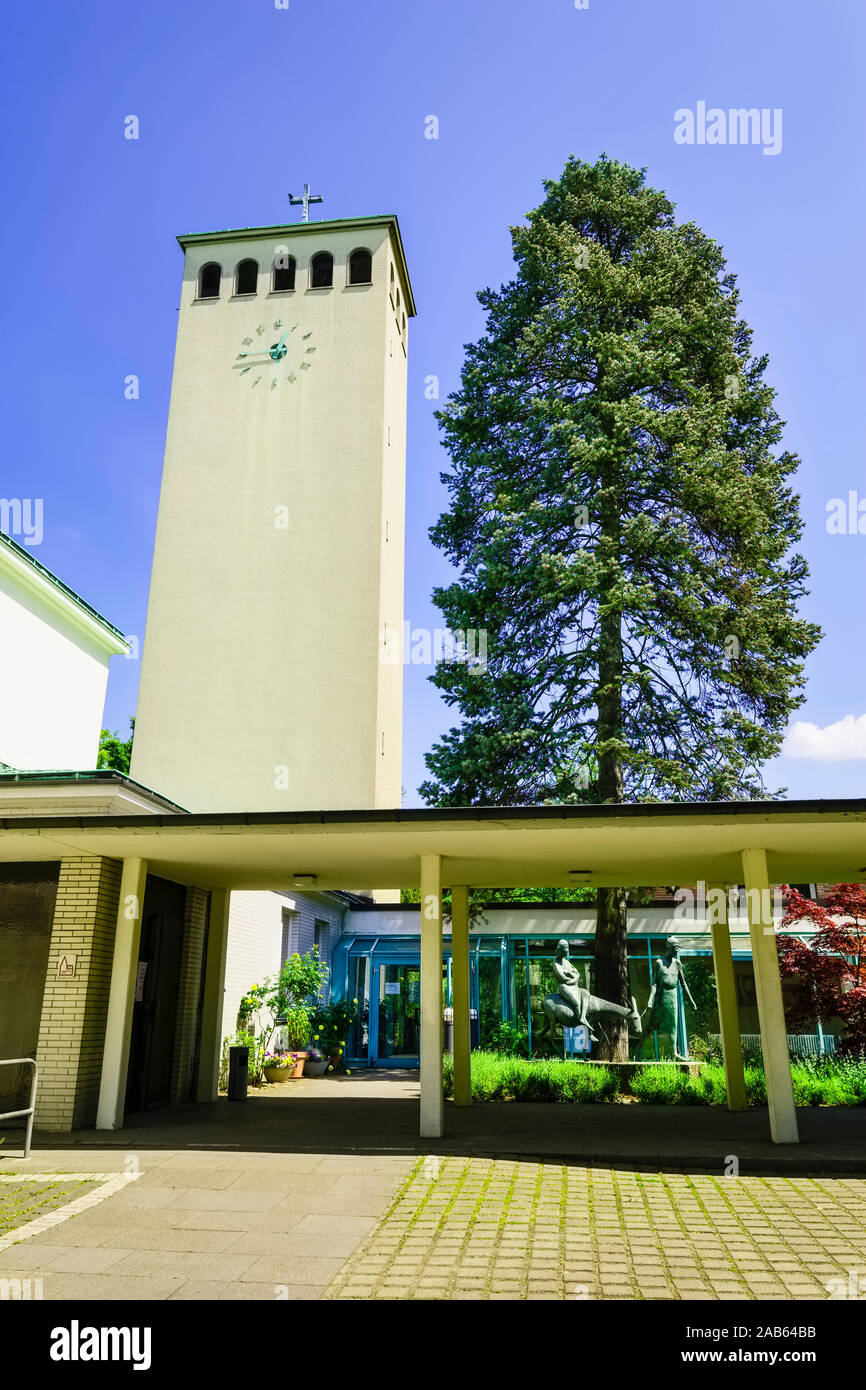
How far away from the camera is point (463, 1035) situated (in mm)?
13484

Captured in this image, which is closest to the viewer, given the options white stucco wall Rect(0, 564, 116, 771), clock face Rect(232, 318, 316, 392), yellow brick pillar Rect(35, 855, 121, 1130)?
yellow brick pillar Rect(35, 855, 121, 1130)

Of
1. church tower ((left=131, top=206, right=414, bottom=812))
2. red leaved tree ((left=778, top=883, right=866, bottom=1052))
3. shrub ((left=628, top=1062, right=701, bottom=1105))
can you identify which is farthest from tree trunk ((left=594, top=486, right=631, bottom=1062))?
church tower ((left=131, top=206, right=414, bottom=812))

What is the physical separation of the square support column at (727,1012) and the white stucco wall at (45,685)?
45.6 feet

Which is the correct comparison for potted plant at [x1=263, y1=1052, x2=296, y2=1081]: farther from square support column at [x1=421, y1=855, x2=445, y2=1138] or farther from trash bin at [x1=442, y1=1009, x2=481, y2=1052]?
square support column at [x1=421, y1=855, x2=445, y2=1138]

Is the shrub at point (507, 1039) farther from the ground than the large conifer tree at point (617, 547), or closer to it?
closer to it

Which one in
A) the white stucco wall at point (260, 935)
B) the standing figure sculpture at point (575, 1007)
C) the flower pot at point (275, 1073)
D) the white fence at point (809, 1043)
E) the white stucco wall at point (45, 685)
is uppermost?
the white stucco wall at point (45, 685)

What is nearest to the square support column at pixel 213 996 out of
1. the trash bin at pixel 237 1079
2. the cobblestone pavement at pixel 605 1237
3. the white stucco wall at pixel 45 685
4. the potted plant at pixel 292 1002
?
the trash bin at pixel 237 1079

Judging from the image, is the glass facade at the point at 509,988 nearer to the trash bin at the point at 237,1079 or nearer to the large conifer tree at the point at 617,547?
the large conifer tree at the point at 617,547

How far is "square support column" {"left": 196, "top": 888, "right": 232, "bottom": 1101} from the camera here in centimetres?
1411

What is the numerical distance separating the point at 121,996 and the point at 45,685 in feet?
39.2

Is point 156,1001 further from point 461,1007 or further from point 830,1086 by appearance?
point 830,1086

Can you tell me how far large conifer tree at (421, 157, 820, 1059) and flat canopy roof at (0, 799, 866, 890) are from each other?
4.22 meters

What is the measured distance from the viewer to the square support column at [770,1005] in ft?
32.0

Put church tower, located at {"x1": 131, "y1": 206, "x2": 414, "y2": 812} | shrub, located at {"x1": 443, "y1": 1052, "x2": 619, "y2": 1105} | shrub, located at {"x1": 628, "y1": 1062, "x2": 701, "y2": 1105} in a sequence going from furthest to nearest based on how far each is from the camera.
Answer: church tower, located at {"x1": 131, "y1": 206, "x2": 414, "y2": 812}, shrub, located at {"x1": 443, "y1": 1052, "x2": 619, "y2": 1105}, shrub, located at {"x1": 628, "y1": 1062, "x2": 701, "y2": 1105}
